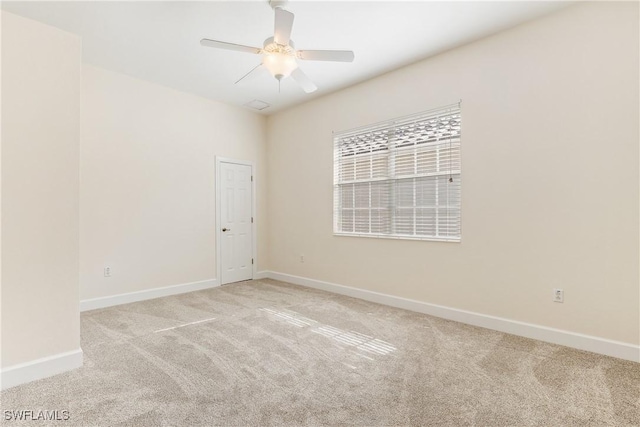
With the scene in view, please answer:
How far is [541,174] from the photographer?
301cm

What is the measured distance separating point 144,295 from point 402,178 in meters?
3.79

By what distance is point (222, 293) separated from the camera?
4836 mm

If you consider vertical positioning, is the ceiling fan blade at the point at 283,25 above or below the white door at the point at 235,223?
above

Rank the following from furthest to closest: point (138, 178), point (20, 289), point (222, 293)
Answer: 1. point (222, 293)
2. point (138, 178)
3. point (20, 289)

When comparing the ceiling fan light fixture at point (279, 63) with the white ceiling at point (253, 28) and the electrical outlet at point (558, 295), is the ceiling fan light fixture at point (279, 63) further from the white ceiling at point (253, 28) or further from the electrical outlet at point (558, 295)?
the electrical outlet at point (558, 295)

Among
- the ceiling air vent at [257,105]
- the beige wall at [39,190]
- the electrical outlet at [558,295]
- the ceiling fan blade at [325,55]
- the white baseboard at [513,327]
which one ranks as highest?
the ceiling air vent at [257,105]

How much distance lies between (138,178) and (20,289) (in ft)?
7.84

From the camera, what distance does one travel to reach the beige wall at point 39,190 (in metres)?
2.29

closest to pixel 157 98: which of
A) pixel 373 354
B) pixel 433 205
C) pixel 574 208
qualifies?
pixel 433 205

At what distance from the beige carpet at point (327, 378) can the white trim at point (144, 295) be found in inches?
17.5

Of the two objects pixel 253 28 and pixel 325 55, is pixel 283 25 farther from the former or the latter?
pixel 253 28

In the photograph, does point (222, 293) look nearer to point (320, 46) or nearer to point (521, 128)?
point (320, 46)

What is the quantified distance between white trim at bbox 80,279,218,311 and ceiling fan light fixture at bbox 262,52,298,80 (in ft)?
11.3

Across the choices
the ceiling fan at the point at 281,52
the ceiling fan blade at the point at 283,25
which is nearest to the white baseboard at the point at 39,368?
the ceiling fan at the point at 281,52
